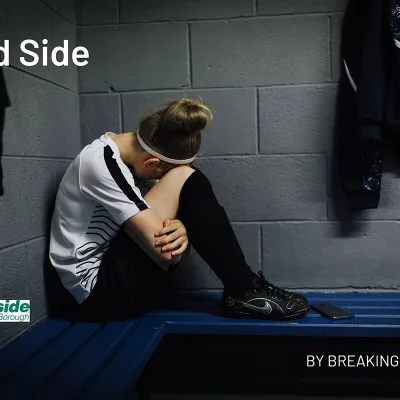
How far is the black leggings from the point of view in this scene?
1510 mm

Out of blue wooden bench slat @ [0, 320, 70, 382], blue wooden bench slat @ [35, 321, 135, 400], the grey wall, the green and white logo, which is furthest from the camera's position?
the grey wall

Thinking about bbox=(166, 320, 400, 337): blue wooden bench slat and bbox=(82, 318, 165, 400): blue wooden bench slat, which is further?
bbox=(166, 320, 400, 337): blue wooden bench slat

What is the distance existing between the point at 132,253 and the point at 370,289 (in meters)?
0.94

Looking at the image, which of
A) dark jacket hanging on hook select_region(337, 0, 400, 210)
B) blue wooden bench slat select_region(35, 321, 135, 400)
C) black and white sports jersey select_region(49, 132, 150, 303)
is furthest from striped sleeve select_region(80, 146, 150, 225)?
dark jacket hanging on hook select_region(337, 0, 400, 210)

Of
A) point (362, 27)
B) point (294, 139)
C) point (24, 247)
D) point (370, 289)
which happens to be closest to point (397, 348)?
point (370, 289)

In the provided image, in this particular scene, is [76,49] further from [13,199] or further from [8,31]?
[13,199]

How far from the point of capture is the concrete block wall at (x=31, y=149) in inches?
55.3

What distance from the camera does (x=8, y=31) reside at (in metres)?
1.41

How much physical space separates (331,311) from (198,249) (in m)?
0.47

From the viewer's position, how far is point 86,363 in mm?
1241

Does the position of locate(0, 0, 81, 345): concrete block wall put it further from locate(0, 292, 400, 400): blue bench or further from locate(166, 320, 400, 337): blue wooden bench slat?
locate(166, 320, 400, 337): blue wooden bench slat

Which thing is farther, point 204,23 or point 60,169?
point 204,23

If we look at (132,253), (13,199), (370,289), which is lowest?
(370,289)

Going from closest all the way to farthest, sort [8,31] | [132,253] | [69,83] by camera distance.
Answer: [8,31] → [132,253] → [69,83]
